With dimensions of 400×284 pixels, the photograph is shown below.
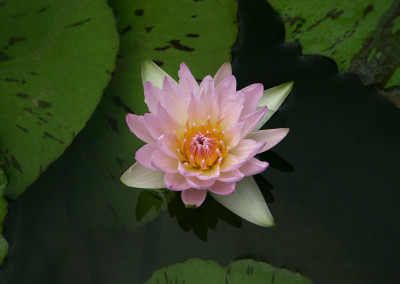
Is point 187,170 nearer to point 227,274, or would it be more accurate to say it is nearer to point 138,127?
point 138,127

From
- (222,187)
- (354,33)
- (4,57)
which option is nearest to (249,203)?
(222,187)

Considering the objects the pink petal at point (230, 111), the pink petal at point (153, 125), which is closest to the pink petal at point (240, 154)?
the pink petal at point (230, 111)

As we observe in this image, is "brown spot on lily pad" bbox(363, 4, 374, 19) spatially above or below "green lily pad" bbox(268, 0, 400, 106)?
above

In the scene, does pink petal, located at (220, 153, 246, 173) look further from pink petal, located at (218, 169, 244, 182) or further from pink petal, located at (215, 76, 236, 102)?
pink petal, located at (215, 76, 236, 102)

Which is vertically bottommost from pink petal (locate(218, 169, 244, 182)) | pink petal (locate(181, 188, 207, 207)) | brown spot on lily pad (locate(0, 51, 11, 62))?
pink petal (locate(181, 188, 207, 207))

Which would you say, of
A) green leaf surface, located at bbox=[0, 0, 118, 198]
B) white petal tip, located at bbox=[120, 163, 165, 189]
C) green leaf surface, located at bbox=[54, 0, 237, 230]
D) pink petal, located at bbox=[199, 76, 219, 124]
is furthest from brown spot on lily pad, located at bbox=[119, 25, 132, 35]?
white petal tip, located at bbox=[120, 163, 165, 189]

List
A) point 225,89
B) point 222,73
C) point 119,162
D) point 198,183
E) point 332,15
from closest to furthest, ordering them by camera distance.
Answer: point 198,183, point 225,89, point 222,73, point 119,162, point 332,15

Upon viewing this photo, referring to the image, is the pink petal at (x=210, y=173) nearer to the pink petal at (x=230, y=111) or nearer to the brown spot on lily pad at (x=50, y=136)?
the pink petal at (x=230, y=111)

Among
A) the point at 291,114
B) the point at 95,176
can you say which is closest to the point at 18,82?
the point at 95,176
